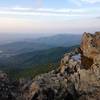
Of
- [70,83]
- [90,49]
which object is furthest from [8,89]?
[90,49]

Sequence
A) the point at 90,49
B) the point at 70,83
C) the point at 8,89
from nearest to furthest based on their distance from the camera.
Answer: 1. the point at 70,83
2. the point at 8,89
3. the point at 90,49

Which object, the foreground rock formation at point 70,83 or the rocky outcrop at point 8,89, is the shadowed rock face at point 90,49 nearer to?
the foreground rock formation at point 70,83

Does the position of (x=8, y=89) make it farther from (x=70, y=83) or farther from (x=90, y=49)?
(x=90, y=49)

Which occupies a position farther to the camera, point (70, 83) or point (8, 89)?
point (8, 89)

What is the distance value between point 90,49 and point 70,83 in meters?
8.16

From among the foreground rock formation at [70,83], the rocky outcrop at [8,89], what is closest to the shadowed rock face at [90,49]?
the foreground rock formation at [70,83]

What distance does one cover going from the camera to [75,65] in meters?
54.4

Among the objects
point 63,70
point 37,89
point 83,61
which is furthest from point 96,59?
point 37,89

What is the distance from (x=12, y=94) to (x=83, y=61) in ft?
47.7

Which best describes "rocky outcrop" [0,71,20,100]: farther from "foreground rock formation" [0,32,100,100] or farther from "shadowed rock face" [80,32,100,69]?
"shadowed rock face" [80,32,100,69]

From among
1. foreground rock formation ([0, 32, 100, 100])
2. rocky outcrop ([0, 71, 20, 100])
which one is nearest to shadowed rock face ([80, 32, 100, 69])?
foreground rock formation ([0, 32, 100, 100])

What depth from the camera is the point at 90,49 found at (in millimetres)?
53781

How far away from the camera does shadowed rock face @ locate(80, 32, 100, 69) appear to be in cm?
5249

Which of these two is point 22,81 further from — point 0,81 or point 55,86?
point 55,86
